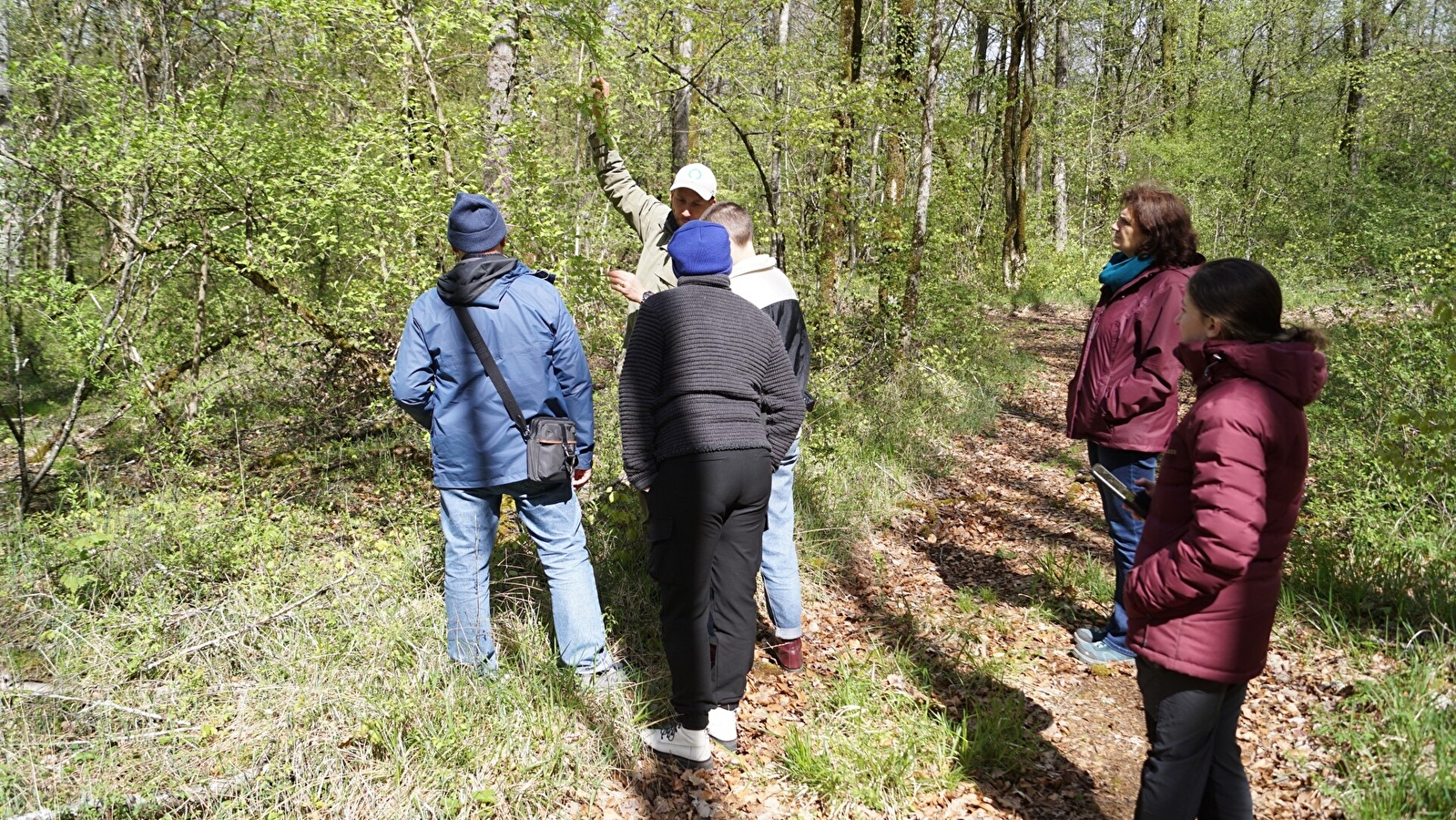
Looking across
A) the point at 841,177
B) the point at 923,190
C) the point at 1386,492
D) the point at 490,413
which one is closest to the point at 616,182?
the point at 490,413

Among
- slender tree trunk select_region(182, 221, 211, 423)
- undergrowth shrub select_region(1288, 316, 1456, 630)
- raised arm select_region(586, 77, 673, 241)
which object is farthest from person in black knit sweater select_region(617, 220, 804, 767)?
slender tree trunk select_region(182, 221, 211, 423)

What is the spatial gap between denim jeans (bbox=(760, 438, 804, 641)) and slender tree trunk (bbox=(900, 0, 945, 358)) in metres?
5.31

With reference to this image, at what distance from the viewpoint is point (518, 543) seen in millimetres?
4535

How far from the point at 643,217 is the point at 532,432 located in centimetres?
161

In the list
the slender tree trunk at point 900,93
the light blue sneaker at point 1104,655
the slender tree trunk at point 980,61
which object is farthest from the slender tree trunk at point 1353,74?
the light blue sneaker at point 1104,655

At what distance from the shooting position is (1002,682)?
376 cm

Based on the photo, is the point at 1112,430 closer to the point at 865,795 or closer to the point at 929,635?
the point at 929,635

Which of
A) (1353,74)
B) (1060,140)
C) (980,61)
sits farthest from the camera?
(980,61)

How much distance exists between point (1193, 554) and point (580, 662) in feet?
7.76

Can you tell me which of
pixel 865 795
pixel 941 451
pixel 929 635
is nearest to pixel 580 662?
pixel 865 795

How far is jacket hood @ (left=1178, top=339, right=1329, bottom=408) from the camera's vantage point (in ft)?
6.72

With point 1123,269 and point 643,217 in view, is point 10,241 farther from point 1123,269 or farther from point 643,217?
point 1123,269

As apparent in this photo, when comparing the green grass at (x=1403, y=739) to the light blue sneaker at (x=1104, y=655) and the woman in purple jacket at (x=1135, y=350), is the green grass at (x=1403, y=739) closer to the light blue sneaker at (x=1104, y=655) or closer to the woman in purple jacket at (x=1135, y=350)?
the light blue sneaker at (x=1104, y=655)

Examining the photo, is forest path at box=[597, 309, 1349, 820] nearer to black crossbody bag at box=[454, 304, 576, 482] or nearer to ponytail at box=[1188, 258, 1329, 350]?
black crossbody bag at box=[454, 304, 576, 482]
